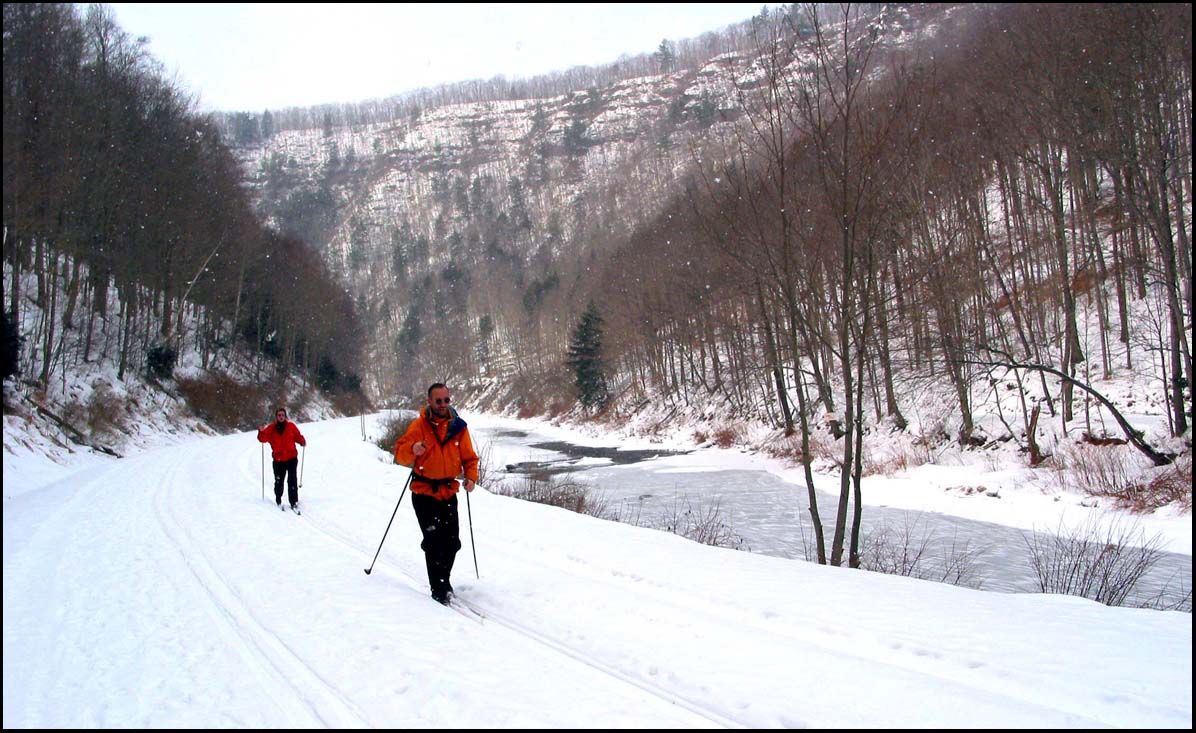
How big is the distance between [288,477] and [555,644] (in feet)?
29.4

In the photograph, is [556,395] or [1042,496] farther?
[556,395]

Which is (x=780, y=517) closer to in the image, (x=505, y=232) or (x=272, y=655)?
(x=272, y=655)

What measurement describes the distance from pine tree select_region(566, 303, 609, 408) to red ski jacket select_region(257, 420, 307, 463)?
38043 millimetres

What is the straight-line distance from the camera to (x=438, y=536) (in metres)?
6.32

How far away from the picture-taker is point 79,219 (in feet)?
87.8

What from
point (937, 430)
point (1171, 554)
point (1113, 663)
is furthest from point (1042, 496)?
point (1113, 663)

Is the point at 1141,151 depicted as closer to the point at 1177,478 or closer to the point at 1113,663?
the point at 1177,478

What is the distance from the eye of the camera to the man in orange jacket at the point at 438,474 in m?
6.26

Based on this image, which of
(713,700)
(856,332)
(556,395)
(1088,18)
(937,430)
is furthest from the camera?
(556,395)

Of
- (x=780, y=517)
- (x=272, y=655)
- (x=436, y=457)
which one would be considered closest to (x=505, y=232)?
(x=780, y=517)

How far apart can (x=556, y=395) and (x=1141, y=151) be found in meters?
54.0

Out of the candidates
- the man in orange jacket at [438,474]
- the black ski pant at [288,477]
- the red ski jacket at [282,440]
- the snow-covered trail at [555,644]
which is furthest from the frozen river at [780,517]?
the red ski jacket at [282,440]

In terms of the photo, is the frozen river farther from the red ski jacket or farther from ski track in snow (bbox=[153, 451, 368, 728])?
ski track in snow (bbox=[153, 451, 368, 728])

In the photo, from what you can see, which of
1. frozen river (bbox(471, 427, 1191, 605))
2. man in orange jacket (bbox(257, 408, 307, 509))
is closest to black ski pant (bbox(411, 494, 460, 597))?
frozen river (bbox(471, 427, 1191, 605))
